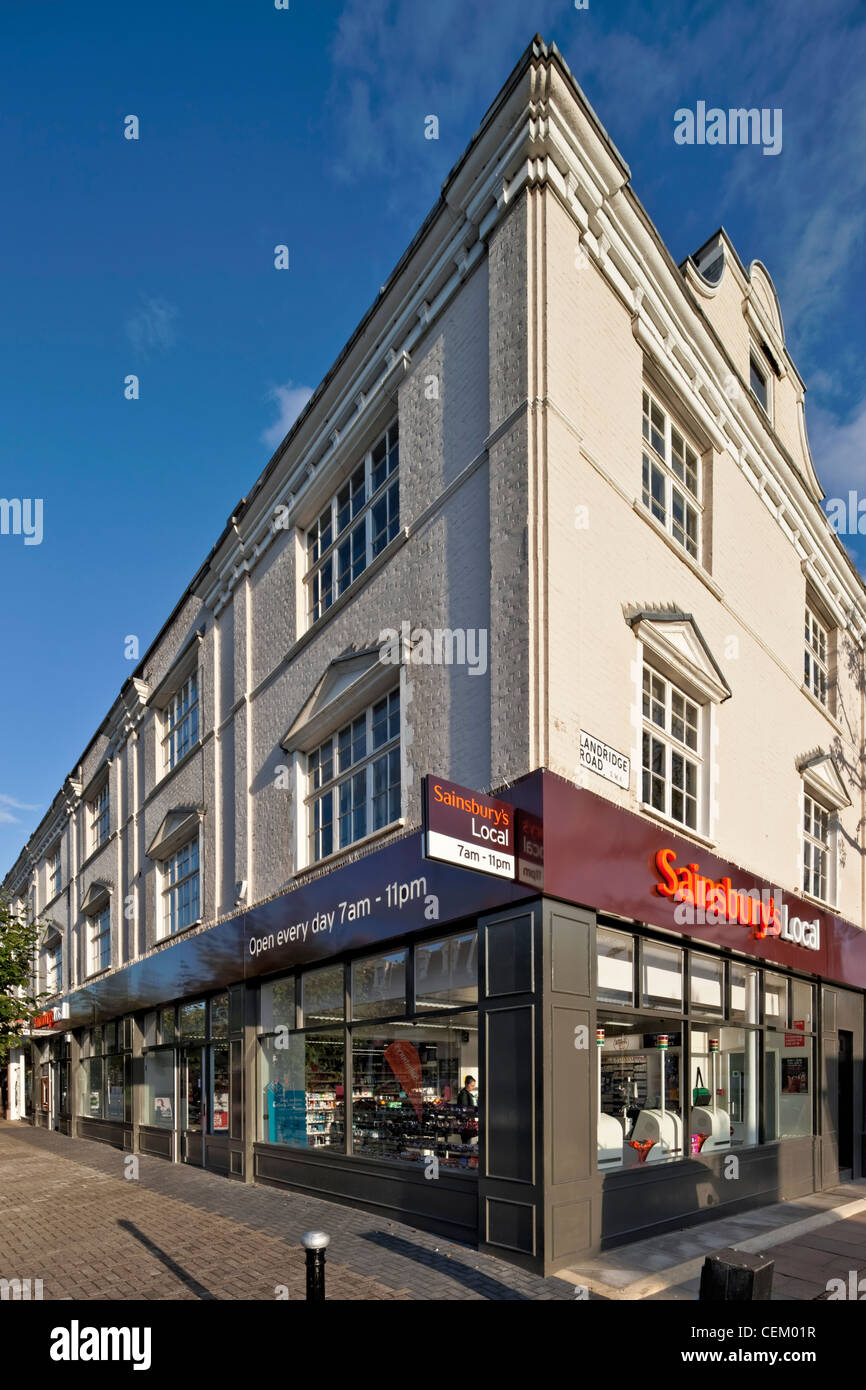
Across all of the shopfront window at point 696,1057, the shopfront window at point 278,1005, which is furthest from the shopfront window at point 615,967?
the shopfront window at point 278,1005

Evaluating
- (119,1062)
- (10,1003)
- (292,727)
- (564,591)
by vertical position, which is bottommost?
(119,1062)

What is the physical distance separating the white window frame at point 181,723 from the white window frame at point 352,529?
5656 millimetres

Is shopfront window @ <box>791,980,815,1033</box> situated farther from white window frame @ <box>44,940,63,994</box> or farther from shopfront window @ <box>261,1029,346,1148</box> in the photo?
white window frame @ <box>44,940,63,994</box>

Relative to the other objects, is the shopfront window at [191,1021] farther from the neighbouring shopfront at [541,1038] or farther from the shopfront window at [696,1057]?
the shopfront window at [696,1057]

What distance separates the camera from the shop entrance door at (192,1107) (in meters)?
15.8

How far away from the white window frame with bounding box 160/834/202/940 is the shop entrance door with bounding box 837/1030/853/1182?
10967 millimetres

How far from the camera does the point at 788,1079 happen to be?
13.4m

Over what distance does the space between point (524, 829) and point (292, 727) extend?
6191 millimetres

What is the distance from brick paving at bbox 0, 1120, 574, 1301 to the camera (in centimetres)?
743

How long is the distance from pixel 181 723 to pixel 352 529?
8654mm

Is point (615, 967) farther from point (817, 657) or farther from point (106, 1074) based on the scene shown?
point (106, 1074)

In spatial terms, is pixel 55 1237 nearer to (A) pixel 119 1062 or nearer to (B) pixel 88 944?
(A) pixel 119 1062

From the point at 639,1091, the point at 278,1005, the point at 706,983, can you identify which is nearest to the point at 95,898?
the point at 278,1005

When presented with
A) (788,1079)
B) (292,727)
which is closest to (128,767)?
(292,727)
